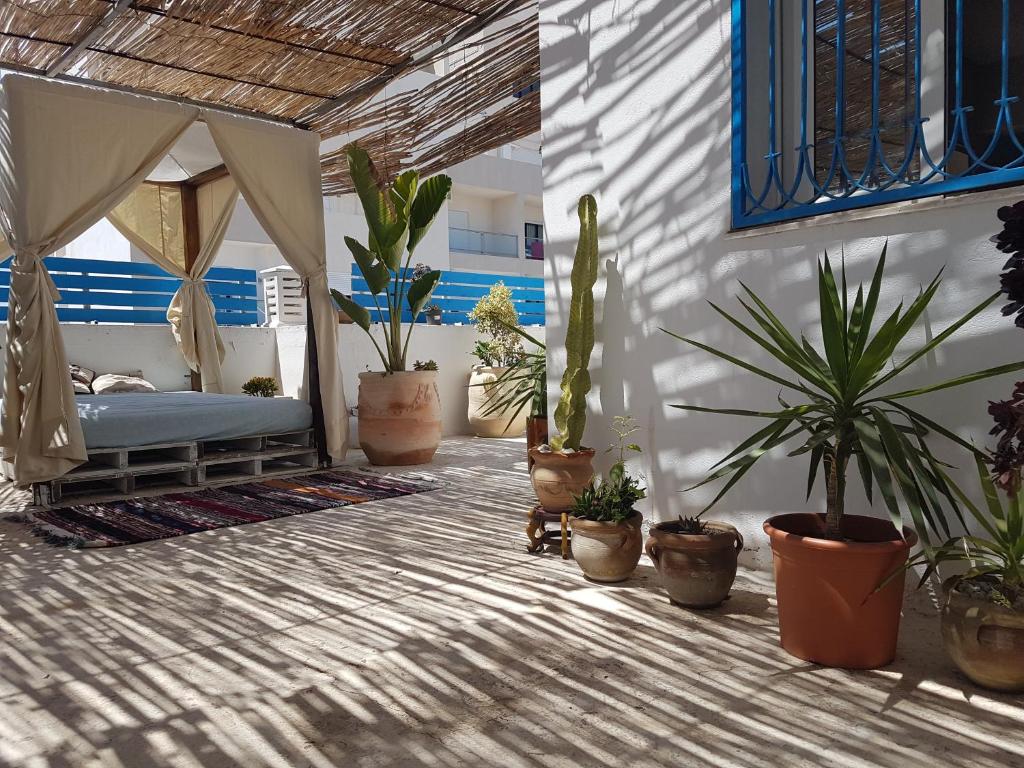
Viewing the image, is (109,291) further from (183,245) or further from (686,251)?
(686,251)

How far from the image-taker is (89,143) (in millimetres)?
4875

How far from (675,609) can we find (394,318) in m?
4.01

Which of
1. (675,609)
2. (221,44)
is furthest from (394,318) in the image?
(675,609)

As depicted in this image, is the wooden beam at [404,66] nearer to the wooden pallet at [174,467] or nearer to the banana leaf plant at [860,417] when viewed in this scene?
the wooden pallet at [174,467]

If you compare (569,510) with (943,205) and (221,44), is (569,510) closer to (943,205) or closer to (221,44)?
(943,205)

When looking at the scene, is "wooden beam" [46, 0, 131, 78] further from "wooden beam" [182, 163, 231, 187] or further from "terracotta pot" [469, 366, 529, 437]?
"terracotta pot" [469, 366, 529, 437]

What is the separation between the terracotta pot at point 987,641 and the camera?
6.38ft

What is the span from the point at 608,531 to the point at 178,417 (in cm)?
328

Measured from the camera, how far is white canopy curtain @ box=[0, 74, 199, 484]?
4523 mm

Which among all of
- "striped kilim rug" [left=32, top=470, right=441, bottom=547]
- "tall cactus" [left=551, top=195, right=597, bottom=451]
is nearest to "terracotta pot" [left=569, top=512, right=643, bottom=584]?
"tall cactus" [left=551, top=195, right=597, bottom=451]

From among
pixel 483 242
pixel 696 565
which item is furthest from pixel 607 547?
pixel 483 242

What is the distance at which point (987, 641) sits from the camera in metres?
1.97

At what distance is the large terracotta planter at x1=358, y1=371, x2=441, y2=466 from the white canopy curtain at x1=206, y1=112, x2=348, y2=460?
0.69ft

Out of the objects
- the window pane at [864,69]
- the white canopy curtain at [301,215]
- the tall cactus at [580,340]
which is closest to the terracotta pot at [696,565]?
the tall cactus at [580,340]
